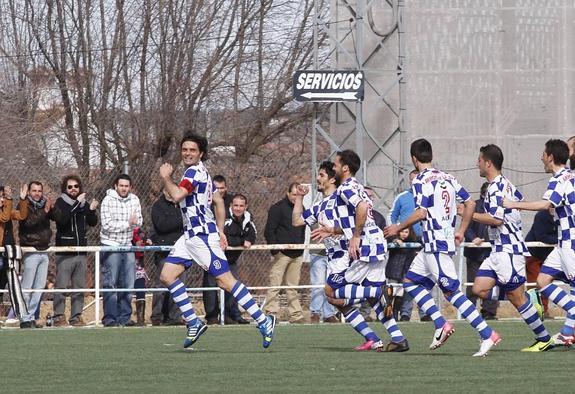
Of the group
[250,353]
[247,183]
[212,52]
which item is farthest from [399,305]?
[212,52]

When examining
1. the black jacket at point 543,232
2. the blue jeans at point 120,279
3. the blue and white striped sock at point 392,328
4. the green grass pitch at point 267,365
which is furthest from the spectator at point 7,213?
the black jacket at point 543,232

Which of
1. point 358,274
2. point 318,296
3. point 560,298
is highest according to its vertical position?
point 358,274

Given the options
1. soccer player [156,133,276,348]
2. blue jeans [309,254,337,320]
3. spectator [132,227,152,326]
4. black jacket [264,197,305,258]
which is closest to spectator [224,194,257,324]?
black jacket [264,197,305,258]

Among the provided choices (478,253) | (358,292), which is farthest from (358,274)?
(478,253)

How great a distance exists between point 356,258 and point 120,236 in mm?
6812

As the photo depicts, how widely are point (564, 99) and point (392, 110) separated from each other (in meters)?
3.17

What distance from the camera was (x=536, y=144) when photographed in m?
25.6

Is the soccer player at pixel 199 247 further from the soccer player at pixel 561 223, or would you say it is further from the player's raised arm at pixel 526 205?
the soccer player at pixel 561 223

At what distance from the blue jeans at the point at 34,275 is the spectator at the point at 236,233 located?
2.41 meters

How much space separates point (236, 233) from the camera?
63.1 feet

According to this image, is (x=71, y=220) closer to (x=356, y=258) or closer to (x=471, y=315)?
(x=356, y=258)

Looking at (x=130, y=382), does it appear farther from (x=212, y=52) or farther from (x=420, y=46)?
(x=212, y=52)

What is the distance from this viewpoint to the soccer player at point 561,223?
12.5 metres

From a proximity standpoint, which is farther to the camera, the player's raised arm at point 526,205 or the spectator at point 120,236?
the spectator at point 120,236
